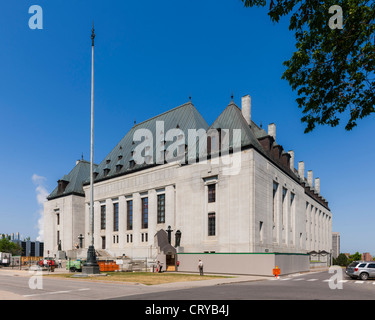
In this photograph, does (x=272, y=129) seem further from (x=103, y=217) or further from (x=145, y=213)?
(x=103, y=217)

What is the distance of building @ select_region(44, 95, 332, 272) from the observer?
4631 cm

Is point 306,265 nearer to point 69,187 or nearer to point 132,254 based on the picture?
point 132,254

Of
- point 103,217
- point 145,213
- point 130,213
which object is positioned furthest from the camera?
point 103,217

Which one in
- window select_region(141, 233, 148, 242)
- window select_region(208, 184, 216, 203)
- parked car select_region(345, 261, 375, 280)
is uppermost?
window select_region(208, 184, 216, 203)

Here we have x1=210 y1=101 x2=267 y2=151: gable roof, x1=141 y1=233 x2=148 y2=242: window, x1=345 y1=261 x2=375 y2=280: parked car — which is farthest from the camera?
x1=141 y1=233 x2=148 y2=242: window

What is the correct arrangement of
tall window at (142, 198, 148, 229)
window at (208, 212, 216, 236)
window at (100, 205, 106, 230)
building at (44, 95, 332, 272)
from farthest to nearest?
window at (100, 205, 106, 230) < tall window at (142, 198, 148, 229) < window at (208, 212, 216, 236) < building at (44, 95, 332, 272)

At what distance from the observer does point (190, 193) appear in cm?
5106

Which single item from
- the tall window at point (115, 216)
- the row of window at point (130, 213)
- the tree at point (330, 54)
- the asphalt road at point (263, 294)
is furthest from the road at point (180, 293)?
the tall window at point (115, 216)

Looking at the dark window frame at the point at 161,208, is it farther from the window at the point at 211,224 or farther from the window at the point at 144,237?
the window at the point at 211,224

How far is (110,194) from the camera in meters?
65.6

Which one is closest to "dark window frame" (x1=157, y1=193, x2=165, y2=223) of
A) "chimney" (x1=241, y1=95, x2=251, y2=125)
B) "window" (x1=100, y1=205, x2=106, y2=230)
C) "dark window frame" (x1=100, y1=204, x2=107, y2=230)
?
"dark window frame" (x1=100, y1=204, x2=107, y2=230)

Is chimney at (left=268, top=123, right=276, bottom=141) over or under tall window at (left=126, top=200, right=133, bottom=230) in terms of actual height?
over

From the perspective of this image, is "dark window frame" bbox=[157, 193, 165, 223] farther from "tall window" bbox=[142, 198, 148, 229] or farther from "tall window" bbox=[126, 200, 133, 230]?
"tall window" bbox=[126, 200, 133, 230]

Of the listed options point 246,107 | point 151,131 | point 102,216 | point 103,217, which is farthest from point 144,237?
point 246,107
